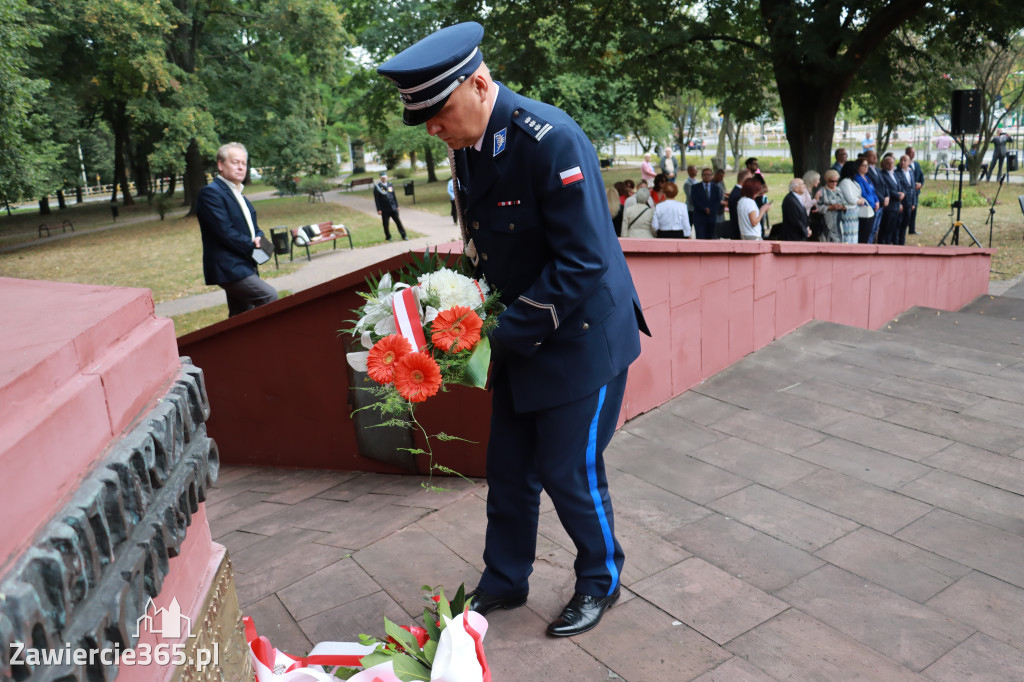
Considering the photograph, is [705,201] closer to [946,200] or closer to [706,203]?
[706,203]

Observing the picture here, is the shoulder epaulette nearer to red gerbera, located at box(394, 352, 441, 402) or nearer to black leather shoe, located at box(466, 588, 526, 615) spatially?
red gerbera, located at box(394, 352, 441, 402)

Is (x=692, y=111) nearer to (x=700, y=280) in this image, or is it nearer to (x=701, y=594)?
(x=700, y=280)

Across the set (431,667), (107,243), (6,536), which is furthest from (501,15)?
(107,243)

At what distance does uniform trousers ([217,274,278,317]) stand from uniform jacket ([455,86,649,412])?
13.8 ft

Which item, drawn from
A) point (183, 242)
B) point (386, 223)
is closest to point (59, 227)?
point (183, 242)

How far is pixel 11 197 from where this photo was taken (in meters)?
24.5

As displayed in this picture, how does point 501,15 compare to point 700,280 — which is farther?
point 501,15

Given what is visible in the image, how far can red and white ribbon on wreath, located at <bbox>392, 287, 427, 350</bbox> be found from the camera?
2.65m

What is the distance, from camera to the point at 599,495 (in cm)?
298

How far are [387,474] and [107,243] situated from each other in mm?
23137

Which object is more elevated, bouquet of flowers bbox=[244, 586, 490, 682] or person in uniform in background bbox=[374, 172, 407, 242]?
person in uniform in background bbox=[374, 172, 407, 242]

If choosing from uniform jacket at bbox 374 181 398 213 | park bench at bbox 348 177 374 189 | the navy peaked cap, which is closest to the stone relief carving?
the navy peaked cap

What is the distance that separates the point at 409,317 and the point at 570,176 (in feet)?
2.21

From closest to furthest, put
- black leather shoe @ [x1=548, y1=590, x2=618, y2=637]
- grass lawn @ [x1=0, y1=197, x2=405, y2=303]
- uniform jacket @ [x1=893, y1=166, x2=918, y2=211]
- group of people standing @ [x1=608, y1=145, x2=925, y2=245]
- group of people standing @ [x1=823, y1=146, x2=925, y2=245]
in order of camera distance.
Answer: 1. black leather shoe @ [x1=548, y1=590, x2=618, y2=637]
2. group of people standing @ [x1=608, y1=145, x2=925, y2=245]
3. group of people standing @ [x1=823, y1=146, x2=925, y2=245]
4. uniform jacket @ [x1=893, y1=166, x2=918, y2=211]
5. grass lawn @ [x1=0, y1=197, x2=405, y2=303]
